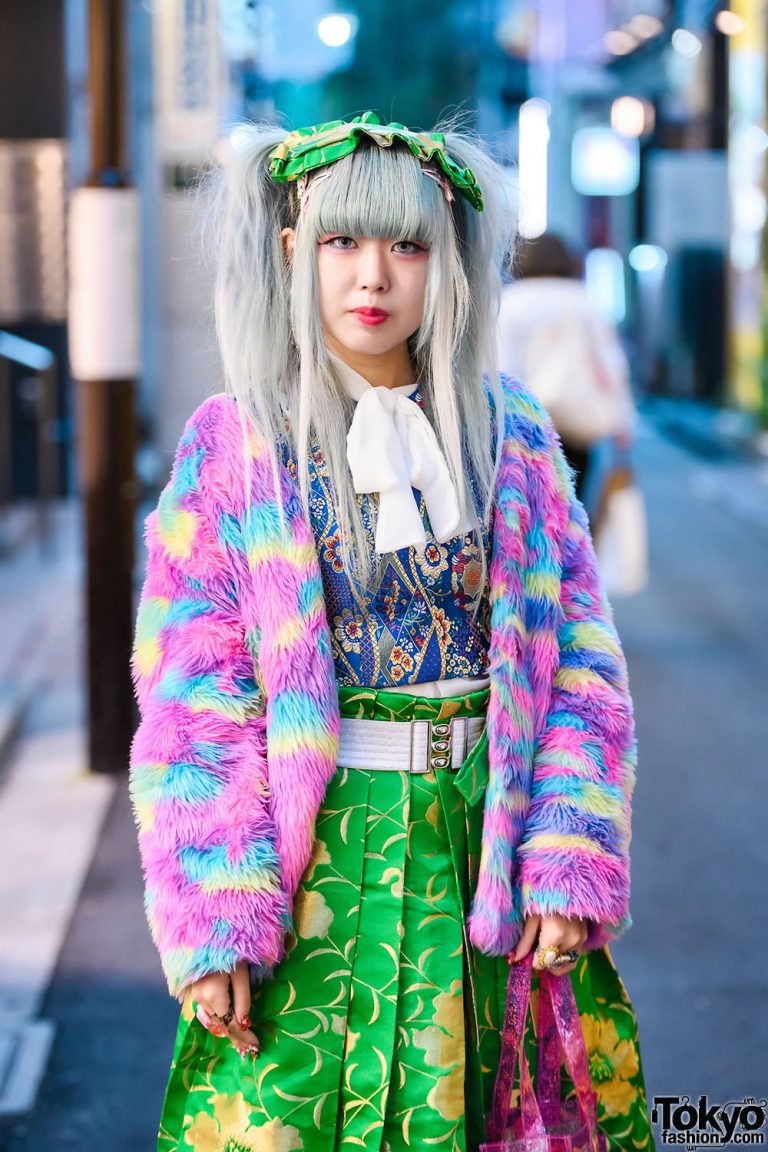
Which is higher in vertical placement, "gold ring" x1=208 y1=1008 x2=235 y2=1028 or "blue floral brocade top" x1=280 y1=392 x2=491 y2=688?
"blue floral brocade top" x1=280 y1=392 x2=491 y2=688

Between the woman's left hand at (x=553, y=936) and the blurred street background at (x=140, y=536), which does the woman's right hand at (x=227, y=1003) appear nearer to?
the woman's left hand at (x=553, y=936)

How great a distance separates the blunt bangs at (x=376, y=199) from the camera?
2027 millimetres

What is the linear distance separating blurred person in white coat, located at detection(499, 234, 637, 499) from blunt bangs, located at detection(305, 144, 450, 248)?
15.2ft

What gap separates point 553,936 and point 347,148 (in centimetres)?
107

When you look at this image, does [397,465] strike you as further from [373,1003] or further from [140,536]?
[140,536]

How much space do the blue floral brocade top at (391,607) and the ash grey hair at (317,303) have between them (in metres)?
0.02

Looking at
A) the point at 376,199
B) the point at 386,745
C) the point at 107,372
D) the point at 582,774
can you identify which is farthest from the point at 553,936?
the point at 107,372

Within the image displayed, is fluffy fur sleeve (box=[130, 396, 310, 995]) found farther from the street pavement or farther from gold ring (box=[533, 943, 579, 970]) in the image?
the street pavement

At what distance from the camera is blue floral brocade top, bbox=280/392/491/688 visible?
2.11 metres

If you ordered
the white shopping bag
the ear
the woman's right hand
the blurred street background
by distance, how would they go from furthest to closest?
the white shopping bag, the blurred street background, the ear, the woman's right hand

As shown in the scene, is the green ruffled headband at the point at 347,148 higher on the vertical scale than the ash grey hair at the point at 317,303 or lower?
higher

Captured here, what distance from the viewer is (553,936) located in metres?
2.06

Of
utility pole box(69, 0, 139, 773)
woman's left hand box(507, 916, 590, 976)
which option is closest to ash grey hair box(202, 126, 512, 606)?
woman's left hand box(507, 916, 590, 976)

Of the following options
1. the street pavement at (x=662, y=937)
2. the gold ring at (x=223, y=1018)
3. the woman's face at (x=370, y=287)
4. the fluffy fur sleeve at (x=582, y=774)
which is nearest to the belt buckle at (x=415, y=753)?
the fluffy fur sleeve at (x=582, y=774)
